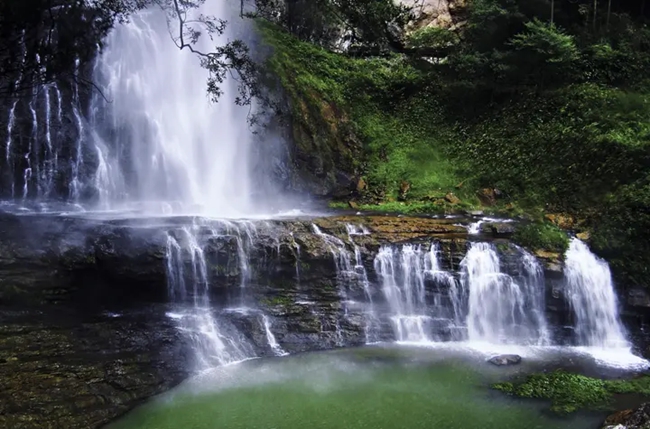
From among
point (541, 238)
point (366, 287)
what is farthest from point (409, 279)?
point (541, 238)

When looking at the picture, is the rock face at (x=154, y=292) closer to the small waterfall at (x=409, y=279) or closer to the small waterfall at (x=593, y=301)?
the small waterfall at (x=409, y=279)

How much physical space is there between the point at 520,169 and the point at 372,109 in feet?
22.5

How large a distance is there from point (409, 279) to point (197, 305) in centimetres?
507

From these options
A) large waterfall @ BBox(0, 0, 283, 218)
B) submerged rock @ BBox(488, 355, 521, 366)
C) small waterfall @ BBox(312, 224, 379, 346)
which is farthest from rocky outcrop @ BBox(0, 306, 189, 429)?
submerged rock @ BBox(488, 355, 521, 366)

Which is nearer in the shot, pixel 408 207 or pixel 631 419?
pixel 631 419

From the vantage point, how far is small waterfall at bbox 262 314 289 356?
11.1 metres

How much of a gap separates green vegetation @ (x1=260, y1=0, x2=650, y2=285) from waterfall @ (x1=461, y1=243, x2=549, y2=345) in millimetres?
1609

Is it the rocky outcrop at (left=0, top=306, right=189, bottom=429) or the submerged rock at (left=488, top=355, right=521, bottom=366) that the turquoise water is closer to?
the submerged rock at (left=488, top=355, right=521, bottom=366)

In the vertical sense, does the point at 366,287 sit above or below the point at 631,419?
above

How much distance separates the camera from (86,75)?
17.2 meters

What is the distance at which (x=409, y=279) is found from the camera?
1265 centimetres

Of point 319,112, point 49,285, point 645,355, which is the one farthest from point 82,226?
point 645,355

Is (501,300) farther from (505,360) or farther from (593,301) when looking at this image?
(505,360)

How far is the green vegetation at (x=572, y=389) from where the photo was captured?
847cm
